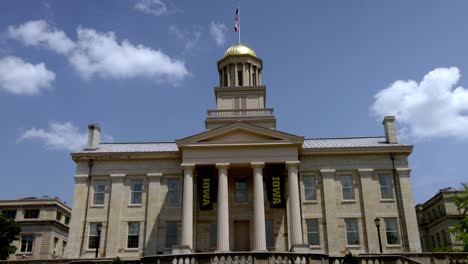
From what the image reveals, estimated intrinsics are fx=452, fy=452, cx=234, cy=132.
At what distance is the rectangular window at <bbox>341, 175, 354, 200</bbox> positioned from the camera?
39844 millimetres

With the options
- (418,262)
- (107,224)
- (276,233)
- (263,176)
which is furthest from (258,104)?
(418,262)

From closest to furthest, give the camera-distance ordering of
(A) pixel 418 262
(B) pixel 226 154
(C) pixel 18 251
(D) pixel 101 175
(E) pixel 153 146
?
(A) pixel 418 262 → (B) pixel 226 154 → (D) pixel 101 175 → (E) pixel 153 146 → (C) pixel 18 251

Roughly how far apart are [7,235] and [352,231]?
46.9 m

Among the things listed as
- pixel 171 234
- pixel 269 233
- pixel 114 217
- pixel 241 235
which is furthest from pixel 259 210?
pixel 114 217

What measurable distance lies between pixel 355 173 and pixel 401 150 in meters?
4.59

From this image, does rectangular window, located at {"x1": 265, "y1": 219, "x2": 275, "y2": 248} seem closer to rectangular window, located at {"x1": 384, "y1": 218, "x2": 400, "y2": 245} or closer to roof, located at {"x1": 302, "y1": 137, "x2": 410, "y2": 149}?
roof, located at {"x1": 302, "y1": 137, "x2": 410, "y2": 149}

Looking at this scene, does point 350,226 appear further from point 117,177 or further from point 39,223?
point 39,223

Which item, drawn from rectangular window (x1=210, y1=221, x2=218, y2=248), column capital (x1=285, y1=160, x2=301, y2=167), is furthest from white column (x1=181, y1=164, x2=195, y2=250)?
column capital (x1=285, y1=160, x2=301, y2=167)

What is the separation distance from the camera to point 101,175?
41.1 meters

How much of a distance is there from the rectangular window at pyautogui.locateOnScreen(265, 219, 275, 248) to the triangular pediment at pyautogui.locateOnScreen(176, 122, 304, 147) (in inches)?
273

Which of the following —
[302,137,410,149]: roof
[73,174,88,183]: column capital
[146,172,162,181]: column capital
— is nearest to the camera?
[146,172,162,181]: column capital

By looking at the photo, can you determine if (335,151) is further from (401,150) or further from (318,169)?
(401,150)

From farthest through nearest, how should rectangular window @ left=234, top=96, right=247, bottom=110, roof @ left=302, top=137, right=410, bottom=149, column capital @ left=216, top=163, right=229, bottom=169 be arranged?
rectangular window @ left=234, top=96, right=247, bottom=110, roof @ left=302, top=137, right=410, bottom=149, column capital @ left=216, top=163, right=229, bottom=169

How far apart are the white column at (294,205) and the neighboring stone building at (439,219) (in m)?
35.2
